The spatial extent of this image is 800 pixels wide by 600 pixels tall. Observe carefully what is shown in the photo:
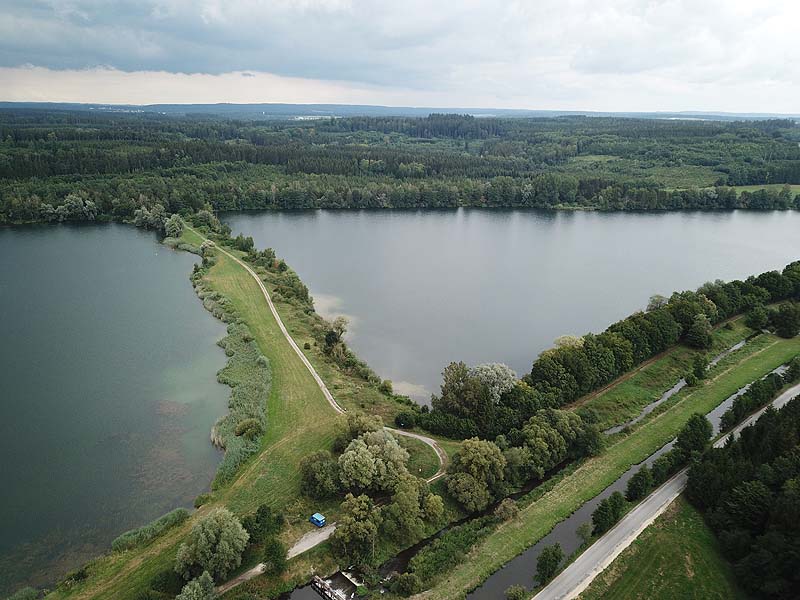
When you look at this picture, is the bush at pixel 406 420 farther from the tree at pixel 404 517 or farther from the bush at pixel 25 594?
the bush at pixel 25 594

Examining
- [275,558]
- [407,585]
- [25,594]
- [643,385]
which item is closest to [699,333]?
[643,385]

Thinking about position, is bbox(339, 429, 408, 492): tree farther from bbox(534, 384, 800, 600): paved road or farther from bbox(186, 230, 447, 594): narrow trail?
bbox(534, 384, 800, 600): paved road

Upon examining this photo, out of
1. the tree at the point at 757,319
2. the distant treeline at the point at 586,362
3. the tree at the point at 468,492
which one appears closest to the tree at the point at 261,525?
the tree at the point at 468,492

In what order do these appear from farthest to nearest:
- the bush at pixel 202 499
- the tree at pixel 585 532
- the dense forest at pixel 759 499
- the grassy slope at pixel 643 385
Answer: the grassy slope at pixel 643 385, the bush at pixel 202 499, the tree at pixel 585 532, the dense forest at pixel 759 499

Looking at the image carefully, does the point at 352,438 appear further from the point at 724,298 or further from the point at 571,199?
the point at 571,199

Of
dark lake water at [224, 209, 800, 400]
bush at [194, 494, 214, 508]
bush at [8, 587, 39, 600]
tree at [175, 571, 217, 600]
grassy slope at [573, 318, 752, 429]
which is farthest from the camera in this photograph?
dark lake water at [224, 209, 800, 400]

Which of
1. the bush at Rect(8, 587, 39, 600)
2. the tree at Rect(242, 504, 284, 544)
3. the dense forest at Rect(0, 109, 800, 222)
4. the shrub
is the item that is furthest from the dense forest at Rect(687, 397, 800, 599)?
the dense forest at Rect(0, 109, 800, 222)
